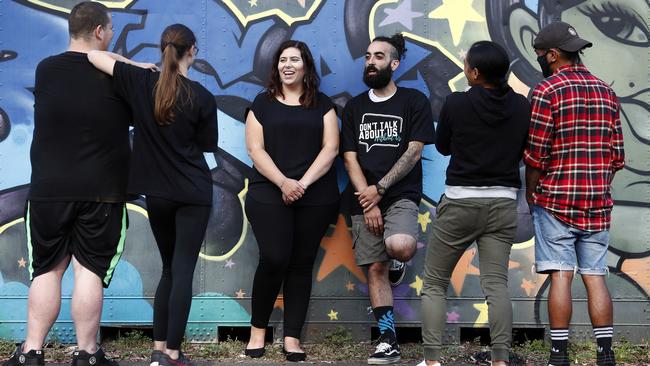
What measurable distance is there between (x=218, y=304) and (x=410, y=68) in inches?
88.9

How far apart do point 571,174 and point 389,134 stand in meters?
1.38

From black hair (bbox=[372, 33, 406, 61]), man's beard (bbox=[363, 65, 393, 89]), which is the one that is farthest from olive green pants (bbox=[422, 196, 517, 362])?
black hair (bbox=[372, 33, 406, 61])

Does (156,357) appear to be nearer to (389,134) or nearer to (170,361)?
(170,361)

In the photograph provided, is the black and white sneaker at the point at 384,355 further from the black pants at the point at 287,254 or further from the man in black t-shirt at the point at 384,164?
the black pants at the point at 287,254

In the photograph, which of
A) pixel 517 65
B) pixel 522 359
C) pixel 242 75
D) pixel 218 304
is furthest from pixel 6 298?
pixel 517 65

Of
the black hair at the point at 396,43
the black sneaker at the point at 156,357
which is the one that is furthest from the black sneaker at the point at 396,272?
the black sneaker at the point at 156,357

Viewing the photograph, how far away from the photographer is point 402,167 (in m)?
5.69

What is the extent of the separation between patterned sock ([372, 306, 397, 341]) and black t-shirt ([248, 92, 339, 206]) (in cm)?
84

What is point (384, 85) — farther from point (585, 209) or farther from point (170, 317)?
point (170, 317)

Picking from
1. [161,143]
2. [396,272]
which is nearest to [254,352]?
[396,272]

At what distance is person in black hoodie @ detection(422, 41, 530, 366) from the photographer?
4.84m

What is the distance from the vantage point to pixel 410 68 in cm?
610

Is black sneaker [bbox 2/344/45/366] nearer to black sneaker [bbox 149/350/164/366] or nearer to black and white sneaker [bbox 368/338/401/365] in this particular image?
black sneaker [bbox 149/350/164/366]

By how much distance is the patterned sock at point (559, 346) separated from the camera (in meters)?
4.96
